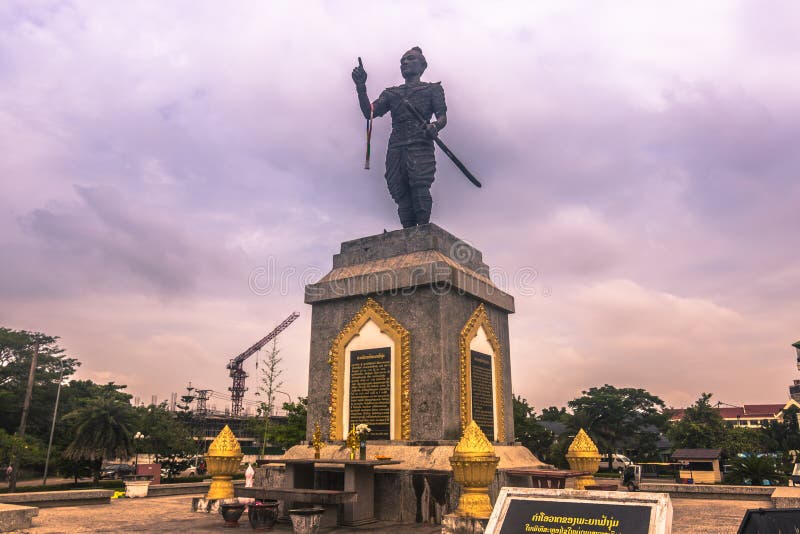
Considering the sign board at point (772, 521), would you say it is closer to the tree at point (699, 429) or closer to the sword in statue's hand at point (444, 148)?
the sword in statue's hand at point (444, 148)

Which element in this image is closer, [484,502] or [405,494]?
[484,502]

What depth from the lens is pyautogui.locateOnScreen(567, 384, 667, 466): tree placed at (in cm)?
5128

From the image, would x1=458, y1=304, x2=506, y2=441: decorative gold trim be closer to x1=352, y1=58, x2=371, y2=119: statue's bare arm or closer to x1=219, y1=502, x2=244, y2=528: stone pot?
x1=219, y1=502, x2=244, y2=528: stone pot

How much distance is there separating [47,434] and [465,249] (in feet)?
162

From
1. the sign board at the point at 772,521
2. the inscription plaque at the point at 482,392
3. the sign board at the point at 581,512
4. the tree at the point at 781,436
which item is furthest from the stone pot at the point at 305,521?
the tree at the point at 781,436

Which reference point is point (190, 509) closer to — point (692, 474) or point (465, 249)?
point (465, 249)

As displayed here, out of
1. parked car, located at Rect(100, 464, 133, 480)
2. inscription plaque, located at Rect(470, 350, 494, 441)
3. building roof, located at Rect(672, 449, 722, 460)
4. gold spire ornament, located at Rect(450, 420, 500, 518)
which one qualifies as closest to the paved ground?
gold spire ornament, located at Rect(450, 420, 500, 518)

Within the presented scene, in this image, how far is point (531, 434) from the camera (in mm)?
49375

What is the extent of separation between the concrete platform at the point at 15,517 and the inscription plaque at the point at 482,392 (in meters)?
9.08

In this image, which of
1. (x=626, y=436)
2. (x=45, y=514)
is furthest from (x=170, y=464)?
(x=626, y=436)

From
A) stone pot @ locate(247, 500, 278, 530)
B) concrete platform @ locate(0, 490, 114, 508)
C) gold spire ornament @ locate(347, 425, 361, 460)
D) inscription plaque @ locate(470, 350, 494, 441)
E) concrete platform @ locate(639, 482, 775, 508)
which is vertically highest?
inscription plaque @ locate(470, 350, 494, 441)

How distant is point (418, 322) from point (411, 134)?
18.5ft

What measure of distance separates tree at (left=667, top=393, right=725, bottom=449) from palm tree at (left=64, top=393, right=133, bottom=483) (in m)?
44.3

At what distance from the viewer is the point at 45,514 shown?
1341cm
